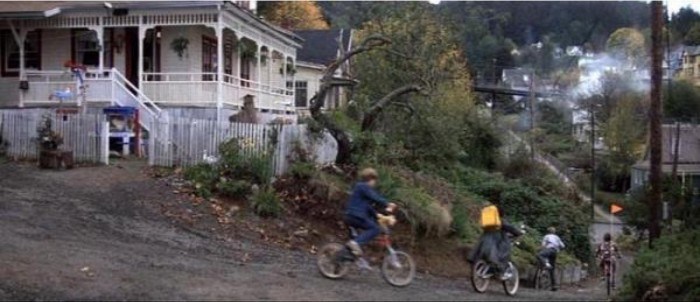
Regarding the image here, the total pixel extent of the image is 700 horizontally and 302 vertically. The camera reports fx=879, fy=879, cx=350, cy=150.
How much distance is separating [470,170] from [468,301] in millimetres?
22313

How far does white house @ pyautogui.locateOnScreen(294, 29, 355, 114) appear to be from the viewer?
1802 inches

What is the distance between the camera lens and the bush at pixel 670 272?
11.3m

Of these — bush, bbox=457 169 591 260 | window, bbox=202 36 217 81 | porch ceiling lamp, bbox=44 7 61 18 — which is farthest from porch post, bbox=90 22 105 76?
bush, bbox=457 169 591 260

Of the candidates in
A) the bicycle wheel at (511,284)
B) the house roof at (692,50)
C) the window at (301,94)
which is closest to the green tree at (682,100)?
the house roof at (692,50)

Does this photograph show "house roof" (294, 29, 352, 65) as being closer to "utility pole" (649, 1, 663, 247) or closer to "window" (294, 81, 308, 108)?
"window" (294, 81, 308, 108)

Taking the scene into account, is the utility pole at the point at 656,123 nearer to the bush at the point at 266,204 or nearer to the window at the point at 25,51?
the bush at the point at 266,204

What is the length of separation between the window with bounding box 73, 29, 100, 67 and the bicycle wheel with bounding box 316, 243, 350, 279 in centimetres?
1833

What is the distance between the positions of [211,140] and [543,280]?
342 inches

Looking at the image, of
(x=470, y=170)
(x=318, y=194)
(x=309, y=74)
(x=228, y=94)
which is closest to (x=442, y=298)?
(x=318, y=194)

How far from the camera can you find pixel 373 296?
11852 millimetres

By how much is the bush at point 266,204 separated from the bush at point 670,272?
7490 millimetres

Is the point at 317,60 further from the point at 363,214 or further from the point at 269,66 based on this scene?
the point at 363,214

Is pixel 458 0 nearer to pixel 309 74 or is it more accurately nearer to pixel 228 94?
pixel 309 74

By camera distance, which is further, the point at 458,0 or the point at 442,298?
the point at 458,0
